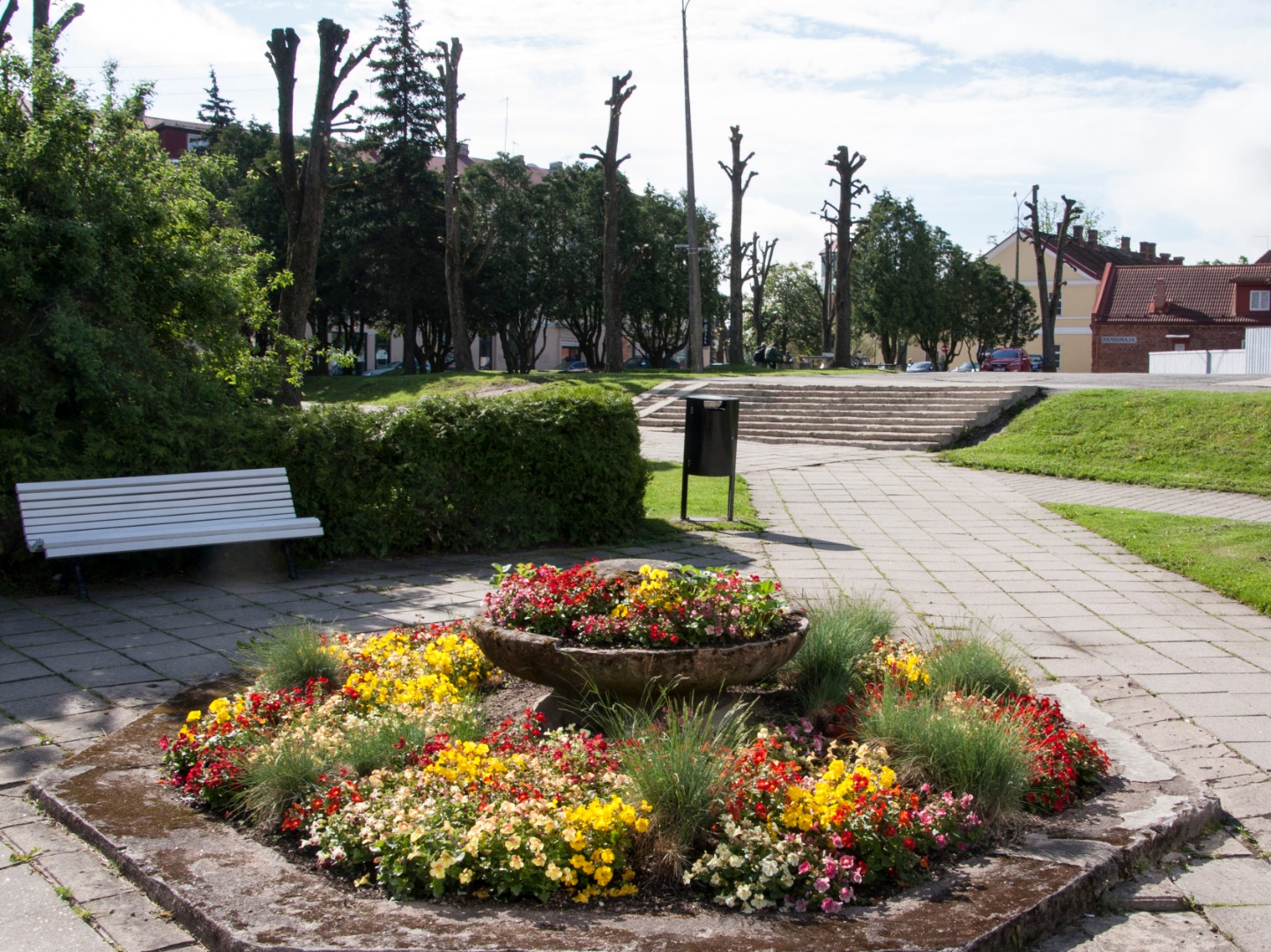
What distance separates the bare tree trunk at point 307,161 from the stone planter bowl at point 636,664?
11.9 metres

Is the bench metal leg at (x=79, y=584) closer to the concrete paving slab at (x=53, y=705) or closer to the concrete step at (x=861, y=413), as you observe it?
the concrete paving slab at (x=53, y=705)

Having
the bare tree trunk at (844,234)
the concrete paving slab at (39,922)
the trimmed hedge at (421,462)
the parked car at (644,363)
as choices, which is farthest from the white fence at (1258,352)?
the concrete paving slab at (39,922)

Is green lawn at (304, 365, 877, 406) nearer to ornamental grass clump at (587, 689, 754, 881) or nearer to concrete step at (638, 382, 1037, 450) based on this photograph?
concrete step at (638, 382, 1037, 450)

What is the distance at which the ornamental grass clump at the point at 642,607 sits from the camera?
420cm

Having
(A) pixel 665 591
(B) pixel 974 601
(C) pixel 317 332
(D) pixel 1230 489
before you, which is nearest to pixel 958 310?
(C) pixel 317 332

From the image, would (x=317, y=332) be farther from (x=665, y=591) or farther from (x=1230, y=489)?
(x=665, y=591)

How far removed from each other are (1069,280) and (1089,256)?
115 inches

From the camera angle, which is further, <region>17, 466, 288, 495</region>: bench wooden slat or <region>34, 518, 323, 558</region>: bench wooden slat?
<region>17, 466, 288, 495</region>: bench wooden slat

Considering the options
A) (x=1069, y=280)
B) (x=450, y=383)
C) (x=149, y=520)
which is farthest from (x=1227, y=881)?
(x=1069, y=280)

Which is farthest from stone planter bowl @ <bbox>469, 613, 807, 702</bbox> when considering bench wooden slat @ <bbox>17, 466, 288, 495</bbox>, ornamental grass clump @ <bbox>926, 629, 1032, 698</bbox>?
bench wooden slat @ <bbox>17, 466, 288, 495</bbox>

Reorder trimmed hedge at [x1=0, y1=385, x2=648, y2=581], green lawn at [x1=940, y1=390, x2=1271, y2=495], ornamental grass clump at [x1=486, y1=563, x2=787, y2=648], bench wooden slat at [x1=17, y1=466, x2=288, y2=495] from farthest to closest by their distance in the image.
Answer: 1. green lawn at [x1=940, y1=390, x2=1271, y2=495]
2. trimmed hedge at [x1=0, y1=385, x2=648, y2=581]
3. bench wooden slat at [x1=17, y1=466, x2=288, y2=495]
4. ornamental grass clump at [x1=486, y1=563, x2=787, y2=648]

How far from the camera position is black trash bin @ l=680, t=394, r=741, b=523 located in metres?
10.3

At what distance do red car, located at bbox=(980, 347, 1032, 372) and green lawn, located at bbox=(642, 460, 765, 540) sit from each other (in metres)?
35.2

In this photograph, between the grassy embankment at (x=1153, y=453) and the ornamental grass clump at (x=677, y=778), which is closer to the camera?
the ornamental grass clump at (x=677, y=778)
